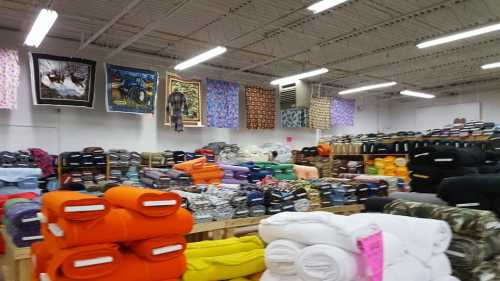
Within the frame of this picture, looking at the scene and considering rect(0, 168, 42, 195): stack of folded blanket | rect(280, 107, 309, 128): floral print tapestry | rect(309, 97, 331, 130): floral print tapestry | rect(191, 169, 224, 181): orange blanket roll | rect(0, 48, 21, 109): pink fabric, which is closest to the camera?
rect(0, 168, 42, 195): stack of folded blanket

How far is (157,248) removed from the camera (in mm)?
1757

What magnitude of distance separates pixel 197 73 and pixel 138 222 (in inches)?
366

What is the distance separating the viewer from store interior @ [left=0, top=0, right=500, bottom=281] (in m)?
1.63

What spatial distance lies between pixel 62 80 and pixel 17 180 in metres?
3.27

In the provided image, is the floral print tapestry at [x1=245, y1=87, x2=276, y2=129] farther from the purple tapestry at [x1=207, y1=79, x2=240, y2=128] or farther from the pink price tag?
the pink price tag

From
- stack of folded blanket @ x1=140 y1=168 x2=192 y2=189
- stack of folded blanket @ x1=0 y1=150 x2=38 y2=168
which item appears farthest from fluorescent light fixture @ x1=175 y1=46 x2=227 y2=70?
stack of folded blanket @ x1=0 y1=150 x2=38 y2=168

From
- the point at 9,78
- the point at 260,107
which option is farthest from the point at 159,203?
the point at 260,107

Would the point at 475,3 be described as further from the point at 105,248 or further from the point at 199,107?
the point at 105,248

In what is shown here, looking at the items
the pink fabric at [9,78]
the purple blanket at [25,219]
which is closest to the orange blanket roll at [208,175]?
the purple blanket at [25,219]

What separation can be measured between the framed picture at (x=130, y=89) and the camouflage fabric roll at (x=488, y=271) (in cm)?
789

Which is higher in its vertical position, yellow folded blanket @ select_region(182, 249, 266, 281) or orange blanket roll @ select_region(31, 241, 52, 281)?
orange blanket roll @ select_region(31, 241, 52, 281)

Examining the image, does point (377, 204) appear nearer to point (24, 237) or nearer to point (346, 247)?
point (346, 247)

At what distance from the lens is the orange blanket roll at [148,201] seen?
1737 millimetres

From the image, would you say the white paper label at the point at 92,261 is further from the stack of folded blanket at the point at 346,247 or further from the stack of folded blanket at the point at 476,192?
the stack of folded blanket at the point at 476,192
